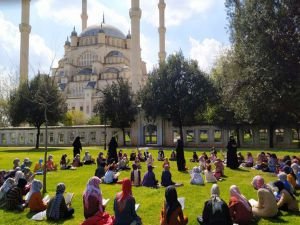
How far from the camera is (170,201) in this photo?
25.4 feet

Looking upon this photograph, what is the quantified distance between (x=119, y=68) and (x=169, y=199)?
302 feet

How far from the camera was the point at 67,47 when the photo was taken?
106688 millimetres

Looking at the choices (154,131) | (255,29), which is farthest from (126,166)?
(154,131)

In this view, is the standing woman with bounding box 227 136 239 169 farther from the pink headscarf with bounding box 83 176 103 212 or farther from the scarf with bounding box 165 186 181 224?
the scarf with bounding box 165 186 181 224

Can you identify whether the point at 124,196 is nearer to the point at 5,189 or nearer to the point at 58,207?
the point at 58,207

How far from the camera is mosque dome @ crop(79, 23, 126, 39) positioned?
4082 inches

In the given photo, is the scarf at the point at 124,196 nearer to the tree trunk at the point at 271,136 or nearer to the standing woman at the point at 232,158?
the standing woman at the point at 232,158

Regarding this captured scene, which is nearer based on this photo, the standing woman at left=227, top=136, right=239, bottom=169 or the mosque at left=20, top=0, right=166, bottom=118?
the standing woman at left=227, top=136, right=239, bottom=169

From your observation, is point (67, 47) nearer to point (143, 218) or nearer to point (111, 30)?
point (111, 30)

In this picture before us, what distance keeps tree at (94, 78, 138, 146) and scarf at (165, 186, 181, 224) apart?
35968mm

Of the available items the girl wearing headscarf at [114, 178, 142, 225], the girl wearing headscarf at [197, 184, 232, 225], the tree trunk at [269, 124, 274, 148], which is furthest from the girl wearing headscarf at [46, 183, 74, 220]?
the tree trunk at [269, 124, 274, 148]

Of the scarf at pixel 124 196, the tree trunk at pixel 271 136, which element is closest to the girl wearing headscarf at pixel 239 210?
the scarf at pixel 124 196

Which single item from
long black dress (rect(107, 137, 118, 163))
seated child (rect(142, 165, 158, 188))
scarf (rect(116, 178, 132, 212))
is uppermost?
long black dress (rect(107, 137, 118, 163))

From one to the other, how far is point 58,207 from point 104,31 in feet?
321
